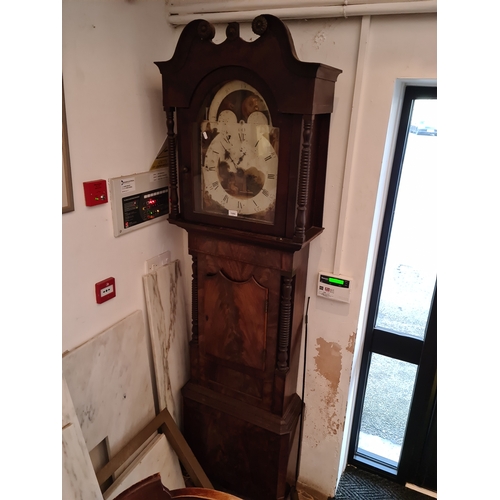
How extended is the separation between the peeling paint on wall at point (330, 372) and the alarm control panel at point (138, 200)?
0.87 metres

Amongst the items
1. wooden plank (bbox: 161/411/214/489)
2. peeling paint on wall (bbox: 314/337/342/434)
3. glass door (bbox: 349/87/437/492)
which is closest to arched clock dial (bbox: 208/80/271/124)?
glass door (bbox: 349/87/437/492)

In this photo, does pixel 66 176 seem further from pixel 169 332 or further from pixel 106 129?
pixel 169 332

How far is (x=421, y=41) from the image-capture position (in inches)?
47.0

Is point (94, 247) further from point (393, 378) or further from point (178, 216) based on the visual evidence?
point (393, 378)

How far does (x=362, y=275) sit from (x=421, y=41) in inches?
31.7

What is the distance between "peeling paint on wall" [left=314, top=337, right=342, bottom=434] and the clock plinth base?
131 millimetres

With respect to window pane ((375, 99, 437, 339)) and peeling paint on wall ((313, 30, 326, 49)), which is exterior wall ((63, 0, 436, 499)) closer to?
peeling paint on wall ((313, 30, 326, 49))

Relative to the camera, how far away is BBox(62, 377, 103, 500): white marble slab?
1096 millimetres

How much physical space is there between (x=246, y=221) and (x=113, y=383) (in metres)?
0.76

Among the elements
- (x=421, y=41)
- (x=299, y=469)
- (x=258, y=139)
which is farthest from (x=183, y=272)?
(x=421, y=41)

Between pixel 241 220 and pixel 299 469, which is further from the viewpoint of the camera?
pixel 299 469

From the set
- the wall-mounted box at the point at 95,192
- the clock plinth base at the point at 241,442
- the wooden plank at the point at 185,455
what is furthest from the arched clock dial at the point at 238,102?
the wooden plank at the point at 185,455

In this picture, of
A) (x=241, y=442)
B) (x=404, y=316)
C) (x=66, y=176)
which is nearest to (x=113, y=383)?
(x=241, y=442)

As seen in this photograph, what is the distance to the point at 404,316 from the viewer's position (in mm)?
1740
